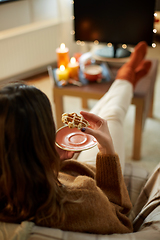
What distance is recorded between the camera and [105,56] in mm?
2016

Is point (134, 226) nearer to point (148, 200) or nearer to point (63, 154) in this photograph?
point (148, 200)

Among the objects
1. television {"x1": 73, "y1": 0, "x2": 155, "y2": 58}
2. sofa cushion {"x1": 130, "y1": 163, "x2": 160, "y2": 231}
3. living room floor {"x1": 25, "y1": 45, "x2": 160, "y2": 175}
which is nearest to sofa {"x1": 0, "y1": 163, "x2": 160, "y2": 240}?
sofa cushion {"x1": 130, "y1": 163, "x2": 160, "y2": 231}

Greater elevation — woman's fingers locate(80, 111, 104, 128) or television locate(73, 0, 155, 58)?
television locate(73, 0, 155, 58)

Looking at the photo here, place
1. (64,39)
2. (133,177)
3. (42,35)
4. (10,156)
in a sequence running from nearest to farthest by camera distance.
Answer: (10,156), (133,177), (42,35), (64,39)

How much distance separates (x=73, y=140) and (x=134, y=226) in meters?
0.38

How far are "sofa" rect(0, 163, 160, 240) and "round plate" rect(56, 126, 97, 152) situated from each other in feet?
0.86

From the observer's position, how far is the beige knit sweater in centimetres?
64

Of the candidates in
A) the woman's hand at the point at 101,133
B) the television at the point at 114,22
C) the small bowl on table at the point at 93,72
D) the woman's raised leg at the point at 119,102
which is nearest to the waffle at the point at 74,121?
the woman's hand at the point at 101,133

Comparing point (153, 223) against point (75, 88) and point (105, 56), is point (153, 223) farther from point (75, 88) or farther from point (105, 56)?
point (105, 56)

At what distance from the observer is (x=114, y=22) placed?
1924mm

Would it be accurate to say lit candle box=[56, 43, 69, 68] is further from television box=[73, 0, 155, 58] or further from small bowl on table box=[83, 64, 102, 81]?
television box=[73, 0, 155, 58]

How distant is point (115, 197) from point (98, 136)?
22cm

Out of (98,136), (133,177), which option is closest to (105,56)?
(133,177)

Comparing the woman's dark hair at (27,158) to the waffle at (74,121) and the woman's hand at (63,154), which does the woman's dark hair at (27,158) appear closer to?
the waffle at (74,121)
